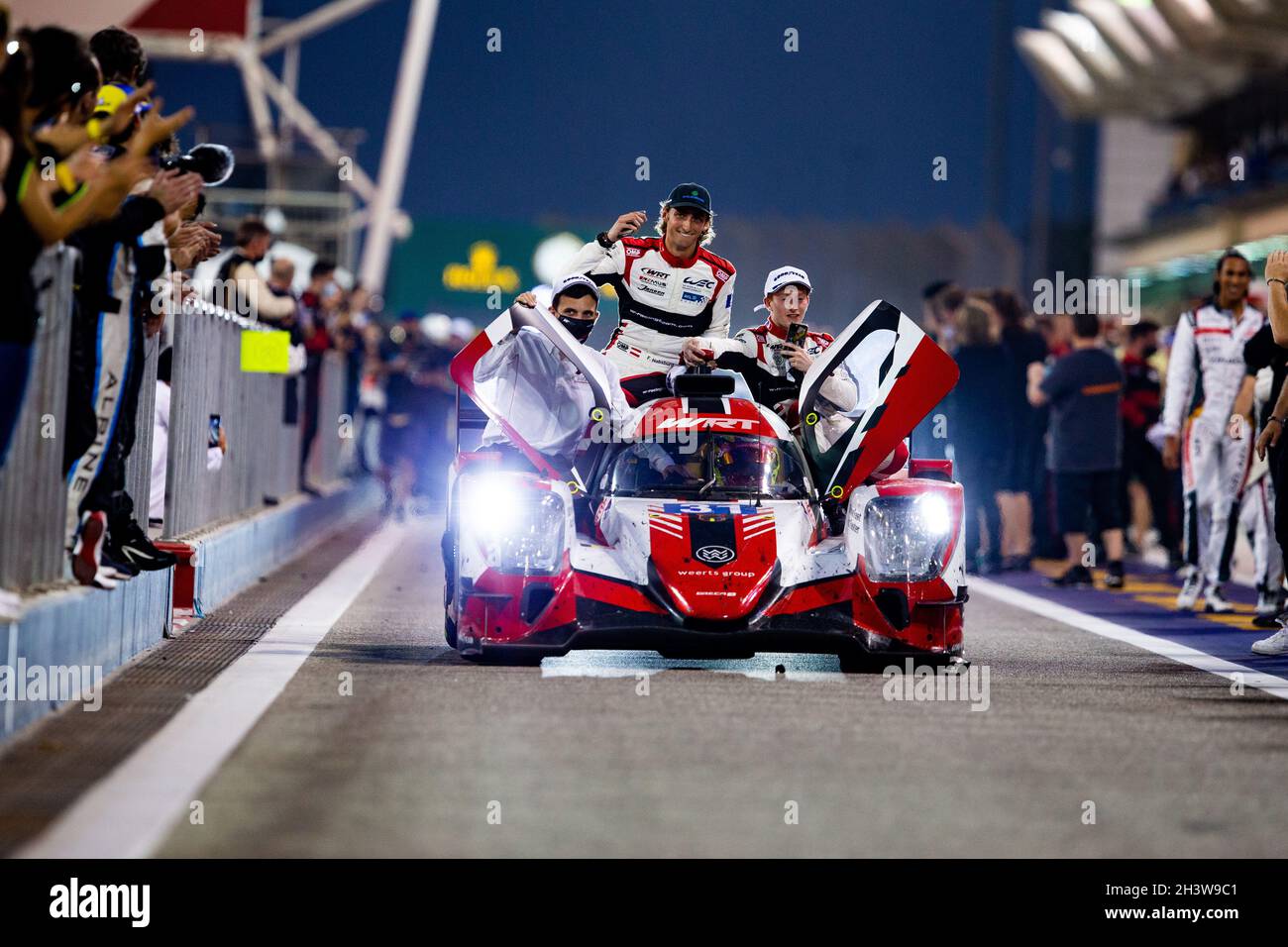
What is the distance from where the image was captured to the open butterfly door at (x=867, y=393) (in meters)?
10.5

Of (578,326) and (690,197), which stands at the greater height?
(690,197)

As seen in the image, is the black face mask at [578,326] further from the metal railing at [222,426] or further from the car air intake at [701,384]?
the metal railing at [222,426]

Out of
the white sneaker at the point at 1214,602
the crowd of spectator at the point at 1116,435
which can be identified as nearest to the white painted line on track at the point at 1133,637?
the crowd of spectator at the point at 1116,435

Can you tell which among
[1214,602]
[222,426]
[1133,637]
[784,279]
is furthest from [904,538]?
[222,426]

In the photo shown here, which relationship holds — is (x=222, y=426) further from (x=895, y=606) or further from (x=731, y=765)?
(x=731, y=765)

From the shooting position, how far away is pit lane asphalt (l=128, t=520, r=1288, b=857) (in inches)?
234

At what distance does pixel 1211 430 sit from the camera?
13.9m

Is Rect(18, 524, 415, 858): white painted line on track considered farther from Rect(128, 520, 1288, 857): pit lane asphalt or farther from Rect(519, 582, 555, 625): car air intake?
Rect(519, 582, 555, 625): car air intake

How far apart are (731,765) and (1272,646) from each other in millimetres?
5075

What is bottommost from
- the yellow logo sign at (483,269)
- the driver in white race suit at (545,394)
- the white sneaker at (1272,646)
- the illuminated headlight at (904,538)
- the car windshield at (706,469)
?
the white sneaker at (1272,646)

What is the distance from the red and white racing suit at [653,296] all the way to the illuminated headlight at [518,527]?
251cm

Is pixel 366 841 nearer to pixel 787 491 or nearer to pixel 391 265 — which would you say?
pixel 787 491
